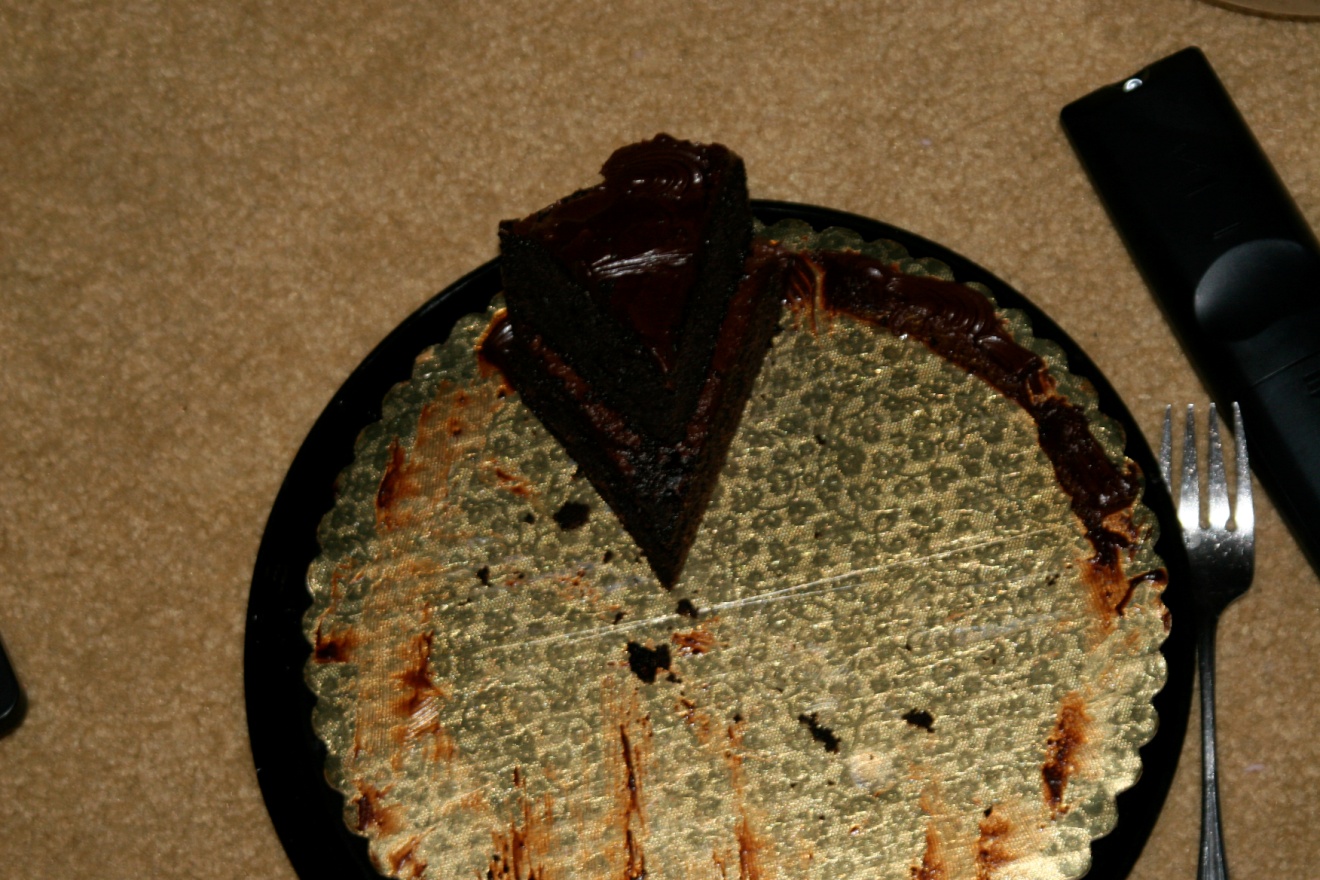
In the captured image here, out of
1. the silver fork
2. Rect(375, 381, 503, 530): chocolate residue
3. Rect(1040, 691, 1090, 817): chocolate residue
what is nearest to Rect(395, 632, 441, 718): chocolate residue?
Rect(375, 381, 503, 530): chocolate residue

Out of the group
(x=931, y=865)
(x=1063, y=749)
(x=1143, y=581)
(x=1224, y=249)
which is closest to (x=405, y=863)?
(x=931, y=865)

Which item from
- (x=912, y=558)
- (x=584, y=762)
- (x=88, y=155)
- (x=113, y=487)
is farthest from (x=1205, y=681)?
(x=88, y=155)

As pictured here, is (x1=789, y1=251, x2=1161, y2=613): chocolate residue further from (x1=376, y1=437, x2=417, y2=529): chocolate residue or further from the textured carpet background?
(x1=376, y1=437, x2=417, y2=529): chocolate residue

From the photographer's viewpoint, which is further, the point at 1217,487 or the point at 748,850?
the point at 1217,487

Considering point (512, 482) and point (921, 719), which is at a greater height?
point (512, 482)

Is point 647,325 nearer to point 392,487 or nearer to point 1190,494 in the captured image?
point 392,487

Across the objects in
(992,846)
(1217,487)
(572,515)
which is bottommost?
(992,846)

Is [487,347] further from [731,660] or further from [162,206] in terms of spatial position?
[162,206]

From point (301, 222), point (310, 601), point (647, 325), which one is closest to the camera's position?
point (647, 325)
